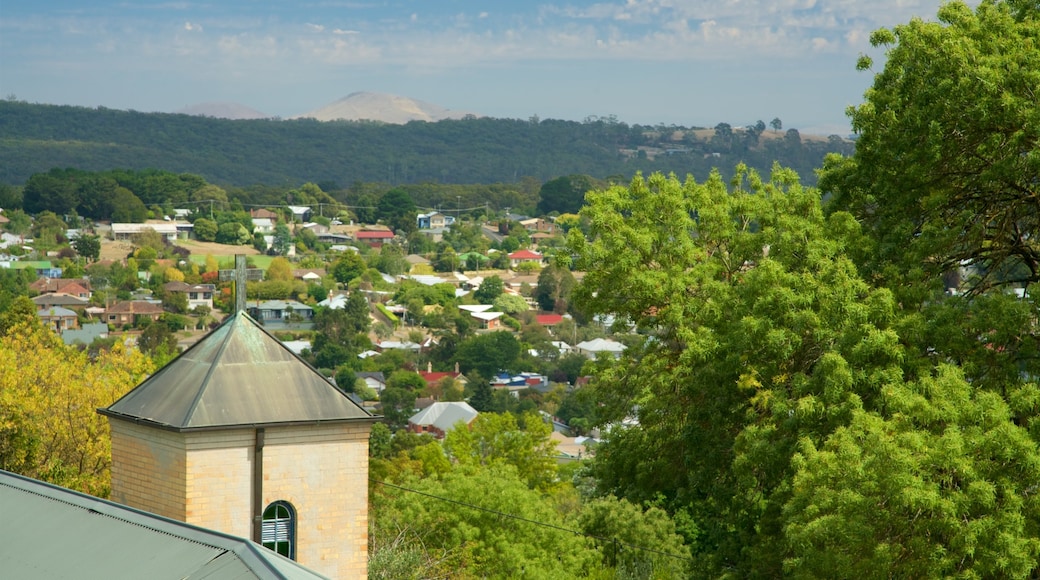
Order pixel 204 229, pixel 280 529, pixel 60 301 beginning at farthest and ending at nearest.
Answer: pixel 204 229 < pixel 60 301 < pixel 280 529

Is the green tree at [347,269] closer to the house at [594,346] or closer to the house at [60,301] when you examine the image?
the house at [60,301]

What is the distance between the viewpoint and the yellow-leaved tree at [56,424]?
1069 inches

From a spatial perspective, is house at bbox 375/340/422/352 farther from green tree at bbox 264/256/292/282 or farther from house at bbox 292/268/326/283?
house at bbox 292/268/326/283

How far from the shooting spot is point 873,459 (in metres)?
12.4

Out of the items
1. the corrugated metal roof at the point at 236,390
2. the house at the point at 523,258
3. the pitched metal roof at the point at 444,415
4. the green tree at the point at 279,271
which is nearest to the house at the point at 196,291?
the green tree at the point at 279,271

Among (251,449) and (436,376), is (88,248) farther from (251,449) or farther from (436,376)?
(251,449)

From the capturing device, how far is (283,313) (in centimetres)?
14225

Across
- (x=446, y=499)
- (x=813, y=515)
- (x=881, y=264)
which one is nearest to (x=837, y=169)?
(x=881, y=264)

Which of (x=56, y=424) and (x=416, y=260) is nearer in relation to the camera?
(x=56, y=424)

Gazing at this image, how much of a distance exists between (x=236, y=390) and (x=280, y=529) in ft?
4.70

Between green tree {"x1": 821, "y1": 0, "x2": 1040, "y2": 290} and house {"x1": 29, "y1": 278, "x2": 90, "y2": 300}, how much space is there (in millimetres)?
130070

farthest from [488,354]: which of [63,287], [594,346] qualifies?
[63,287]

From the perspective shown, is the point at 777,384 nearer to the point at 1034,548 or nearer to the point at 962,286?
the point at 962,286

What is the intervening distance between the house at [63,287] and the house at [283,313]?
1766cm
